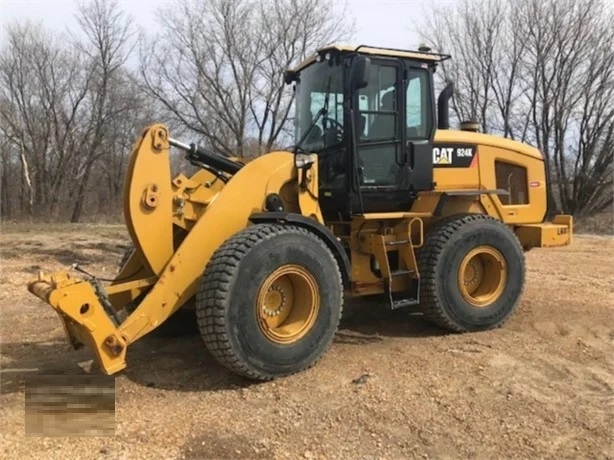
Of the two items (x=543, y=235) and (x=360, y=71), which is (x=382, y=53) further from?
(x=543, y=235)

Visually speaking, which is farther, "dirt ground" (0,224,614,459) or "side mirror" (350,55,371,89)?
"side mirror" (350,55,371,89)

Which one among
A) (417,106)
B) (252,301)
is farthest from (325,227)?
(417,106)

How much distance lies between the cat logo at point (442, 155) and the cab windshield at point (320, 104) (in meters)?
1.08

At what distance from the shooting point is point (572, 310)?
631cm

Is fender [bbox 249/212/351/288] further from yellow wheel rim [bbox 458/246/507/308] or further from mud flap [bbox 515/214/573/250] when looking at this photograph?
mud flap [bbox 515/214/573/250]

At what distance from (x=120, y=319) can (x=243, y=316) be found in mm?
866

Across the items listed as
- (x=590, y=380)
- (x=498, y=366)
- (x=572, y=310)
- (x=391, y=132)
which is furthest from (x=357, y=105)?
(x=572, y=310)

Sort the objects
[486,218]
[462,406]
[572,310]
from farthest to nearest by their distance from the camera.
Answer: [572,310], [486,218], [462,406]

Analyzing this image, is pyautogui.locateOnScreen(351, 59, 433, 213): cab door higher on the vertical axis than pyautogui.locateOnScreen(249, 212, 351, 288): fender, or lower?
higher

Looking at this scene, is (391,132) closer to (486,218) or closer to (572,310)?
→ (486,218)

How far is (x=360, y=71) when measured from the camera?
15.6ft

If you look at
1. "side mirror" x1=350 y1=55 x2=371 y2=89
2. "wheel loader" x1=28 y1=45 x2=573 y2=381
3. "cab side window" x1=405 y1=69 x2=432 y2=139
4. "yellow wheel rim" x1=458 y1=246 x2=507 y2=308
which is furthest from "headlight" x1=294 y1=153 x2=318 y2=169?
"yellow wheel rim" x1=458 y1=246 x2=507 y2=308

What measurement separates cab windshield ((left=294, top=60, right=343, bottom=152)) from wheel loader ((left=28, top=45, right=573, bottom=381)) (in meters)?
0.02

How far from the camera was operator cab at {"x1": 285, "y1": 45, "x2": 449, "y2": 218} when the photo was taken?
5152 mm
